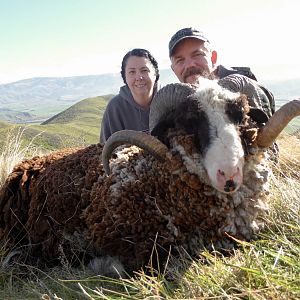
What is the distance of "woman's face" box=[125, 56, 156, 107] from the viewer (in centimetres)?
811

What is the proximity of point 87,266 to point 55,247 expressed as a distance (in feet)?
2.54

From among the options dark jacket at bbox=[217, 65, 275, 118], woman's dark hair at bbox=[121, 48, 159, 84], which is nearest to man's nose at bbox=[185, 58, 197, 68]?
woman's dark hair at bbox=[121, 48, 159, 84]

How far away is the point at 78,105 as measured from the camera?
177000mm

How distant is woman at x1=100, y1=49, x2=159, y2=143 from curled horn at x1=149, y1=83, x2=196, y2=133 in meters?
2.77

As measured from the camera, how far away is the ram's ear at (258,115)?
203 inches

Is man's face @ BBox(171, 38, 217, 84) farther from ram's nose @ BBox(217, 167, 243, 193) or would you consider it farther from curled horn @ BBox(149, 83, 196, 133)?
ram's nose @ BBox(217, 167, 243, 193)

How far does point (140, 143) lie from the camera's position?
16.2ft

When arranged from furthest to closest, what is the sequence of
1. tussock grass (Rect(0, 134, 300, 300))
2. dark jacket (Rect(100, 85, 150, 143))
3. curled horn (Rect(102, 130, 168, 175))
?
dark jacket (Rect(100, 85, 150, 143)), curled horn (Rect(102, 130, 168, 175)), tussock grass (Rect(0, 134, 300, 300))

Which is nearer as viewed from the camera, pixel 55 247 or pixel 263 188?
pixel 263 188

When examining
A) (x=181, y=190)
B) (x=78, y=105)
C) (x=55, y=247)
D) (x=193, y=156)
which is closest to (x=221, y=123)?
(x=193, y=156)

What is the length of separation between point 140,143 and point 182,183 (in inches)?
27.9

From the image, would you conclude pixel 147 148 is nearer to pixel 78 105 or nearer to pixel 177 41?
pixel 177 41

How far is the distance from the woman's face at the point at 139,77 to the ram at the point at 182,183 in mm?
2847

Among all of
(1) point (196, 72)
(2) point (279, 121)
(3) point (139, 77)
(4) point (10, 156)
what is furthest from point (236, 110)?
(4) point (10, 156)
